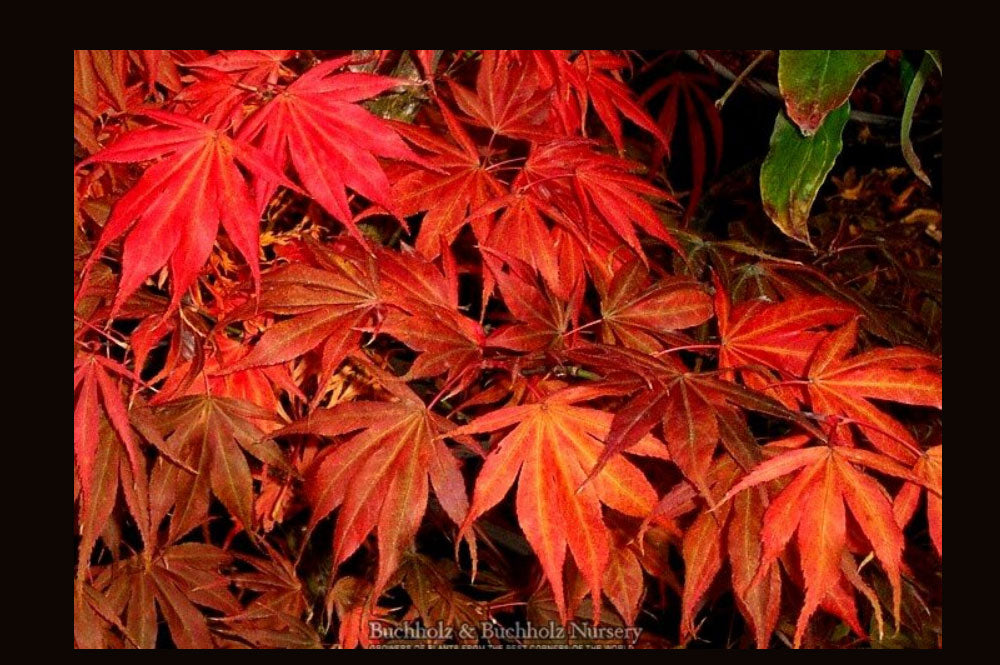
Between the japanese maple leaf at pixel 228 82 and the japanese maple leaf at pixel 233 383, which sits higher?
the japanese maple leaf at pixel 228 82

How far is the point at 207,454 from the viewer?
0.80m

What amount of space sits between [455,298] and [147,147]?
Result: 264 millimetres

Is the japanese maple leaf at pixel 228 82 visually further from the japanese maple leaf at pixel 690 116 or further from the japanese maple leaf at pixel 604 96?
the japanese maple leaf at pixel 690 116

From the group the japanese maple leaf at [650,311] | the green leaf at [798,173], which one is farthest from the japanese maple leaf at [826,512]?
the green leaf at [798,173]

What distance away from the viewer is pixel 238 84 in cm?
83

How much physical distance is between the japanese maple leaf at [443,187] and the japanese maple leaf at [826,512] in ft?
1.09

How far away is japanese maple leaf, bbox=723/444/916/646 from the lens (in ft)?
2.13

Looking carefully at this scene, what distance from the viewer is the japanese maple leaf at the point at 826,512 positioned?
2.13 feet

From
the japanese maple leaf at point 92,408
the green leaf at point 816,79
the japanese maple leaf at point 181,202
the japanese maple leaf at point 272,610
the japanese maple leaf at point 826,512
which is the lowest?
the japanese maple leaf at point 272,610

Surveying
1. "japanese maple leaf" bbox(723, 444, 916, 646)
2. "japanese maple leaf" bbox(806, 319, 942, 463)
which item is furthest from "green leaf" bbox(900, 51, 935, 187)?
"japanese maple leaf" bbox(723, 444, 916, 646)

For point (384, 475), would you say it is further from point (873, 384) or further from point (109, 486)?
point (873, 384)

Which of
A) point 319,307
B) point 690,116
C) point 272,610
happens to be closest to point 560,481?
point 319,307

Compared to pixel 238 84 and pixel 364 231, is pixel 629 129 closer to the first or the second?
pixel 364 231

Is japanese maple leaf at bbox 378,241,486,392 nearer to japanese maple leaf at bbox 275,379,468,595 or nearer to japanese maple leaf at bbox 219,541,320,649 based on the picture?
japanese maple leaf at bbox 275,379,468,595
